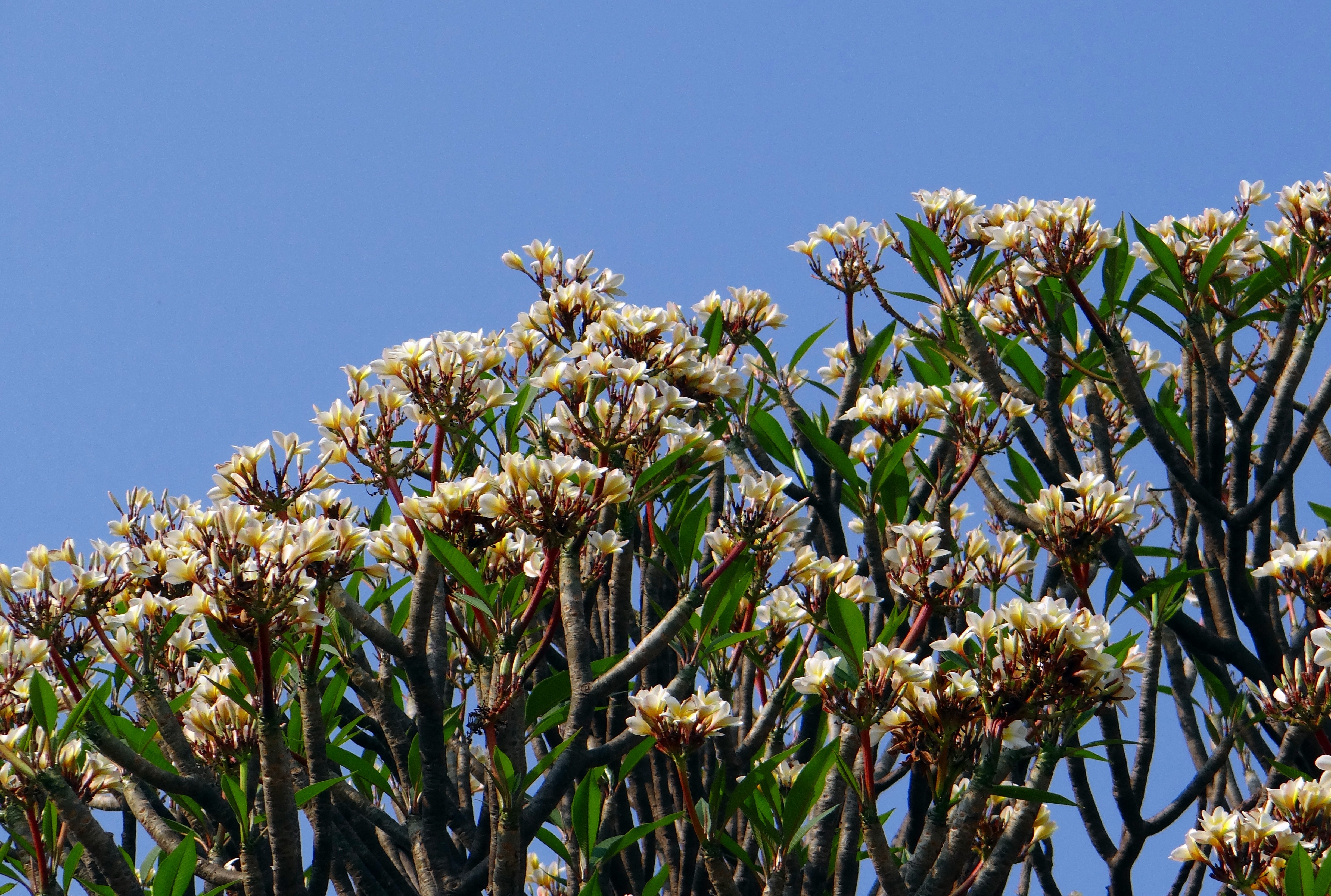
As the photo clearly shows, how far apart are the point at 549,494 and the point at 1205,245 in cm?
286

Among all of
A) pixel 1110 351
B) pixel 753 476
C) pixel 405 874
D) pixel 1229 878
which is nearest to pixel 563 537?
pixel 753 476

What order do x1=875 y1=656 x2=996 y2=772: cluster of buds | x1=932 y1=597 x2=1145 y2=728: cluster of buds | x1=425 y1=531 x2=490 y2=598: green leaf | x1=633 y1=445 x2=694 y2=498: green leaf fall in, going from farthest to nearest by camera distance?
x1=633 y1=445 x2=694 y2=498: green leaf < x1=425 y1=531 x2=490 y2=598: green leaf < x1=875 y1=656 x2=996 y2=772: cluster of buds < x1=932 y1=597 x2=1145 y2=728: cluster of buds

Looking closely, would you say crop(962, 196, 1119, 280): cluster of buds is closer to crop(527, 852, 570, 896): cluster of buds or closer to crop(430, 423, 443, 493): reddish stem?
crop(430, 423, 443, 493): reddish stem

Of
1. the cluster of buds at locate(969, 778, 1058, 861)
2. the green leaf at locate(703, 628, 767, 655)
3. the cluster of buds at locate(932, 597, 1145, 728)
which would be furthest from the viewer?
the cluster of buds at locate(969, 778, 1058, 861)

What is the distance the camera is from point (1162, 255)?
163 inches

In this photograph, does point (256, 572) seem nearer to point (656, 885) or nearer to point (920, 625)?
point (656, 885)

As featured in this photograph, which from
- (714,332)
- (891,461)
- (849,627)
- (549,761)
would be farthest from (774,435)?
(549,761)

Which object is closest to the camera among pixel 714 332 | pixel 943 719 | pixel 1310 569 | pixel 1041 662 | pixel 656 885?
pixel 1041 662

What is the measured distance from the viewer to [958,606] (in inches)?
143

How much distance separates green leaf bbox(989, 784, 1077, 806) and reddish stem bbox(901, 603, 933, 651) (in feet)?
1.92

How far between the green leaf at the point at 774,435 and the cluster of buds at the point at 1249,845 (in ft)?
6.33

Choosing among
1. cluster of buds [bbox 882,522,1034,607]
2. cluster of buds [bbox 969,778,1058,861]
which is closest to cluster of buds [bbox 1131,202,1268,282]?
cluster of buds [bbox 882,522,1034,607]

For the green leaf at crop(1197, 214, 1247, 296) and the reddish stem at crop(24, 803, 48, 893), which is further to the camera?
the green leaf at crop(1197, 214, 1247, 296)

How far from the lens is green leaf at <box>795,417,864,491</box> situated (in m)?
4.04
